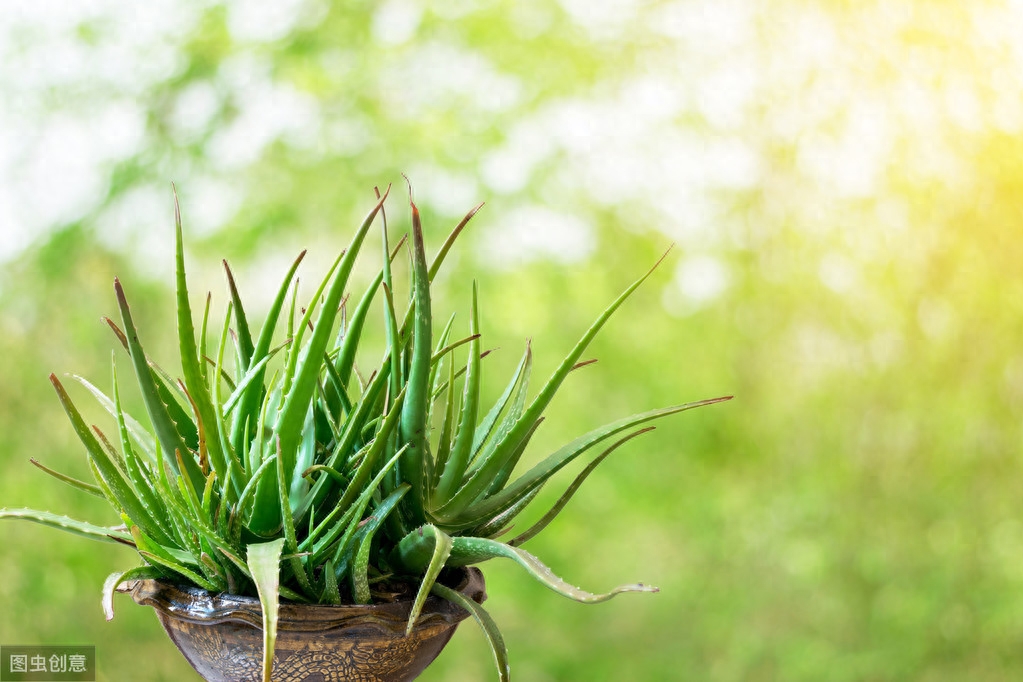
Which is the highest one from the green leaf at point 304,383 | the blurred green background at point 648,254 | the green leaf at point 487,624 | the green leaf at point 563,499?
the blurred green background at point 648,254

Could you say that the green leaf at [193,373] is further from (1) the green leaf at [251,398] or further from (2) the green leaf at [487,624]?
(2) the green leaf at [487,624]

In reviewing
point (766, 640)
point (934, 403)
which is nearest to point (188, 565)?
point (934, 403)

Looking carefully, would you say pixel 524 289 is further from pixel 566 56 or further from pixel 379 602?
pixel 379 602

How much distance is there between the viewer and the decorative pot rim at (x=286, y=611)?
54 cm

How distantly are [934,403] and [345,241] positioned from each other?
184 cm

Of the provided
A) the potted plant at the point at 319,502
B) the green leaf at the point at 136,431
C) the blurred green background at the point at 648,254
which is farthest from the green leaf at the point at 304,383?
the blurred green background at the point at 648,254

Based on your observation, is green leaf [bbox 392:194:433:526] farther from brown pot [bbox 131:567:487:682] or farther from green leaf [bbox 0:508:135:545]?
green leaf [bbox 0:508:135:545]

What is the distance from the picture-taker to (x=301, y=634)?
0.54 meters

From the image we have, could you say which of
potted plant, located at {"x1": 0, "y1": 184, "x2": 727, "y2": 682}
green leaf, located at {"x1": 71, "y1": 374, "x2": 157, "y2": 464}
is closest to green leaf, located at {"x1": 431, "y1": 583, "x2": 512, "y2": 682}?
potted plant, located at {"x1": 0, "y1": 184, "x2": 727, "y2": 682}

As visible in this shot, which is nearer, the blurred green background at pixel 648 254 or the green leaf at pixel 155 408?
the green leaf at pixel 155 408

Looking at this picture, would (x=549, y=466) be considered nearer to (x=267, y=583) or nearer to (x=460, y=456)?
(x=460, y=456)

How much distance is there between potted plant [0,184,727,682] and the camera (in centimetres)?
54

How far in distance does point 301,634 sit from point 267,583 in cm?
8

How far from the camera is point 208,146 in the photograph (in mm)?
2645
